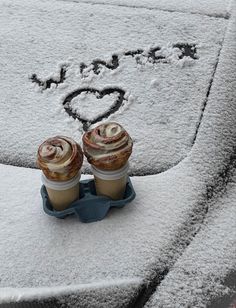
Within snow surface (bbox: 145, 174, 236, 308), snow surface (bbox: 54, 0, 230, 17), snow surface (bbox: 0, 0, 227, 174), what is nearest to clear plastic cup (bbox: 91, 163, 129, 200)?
snow surface (bbox: 0, 0, 227, 174)

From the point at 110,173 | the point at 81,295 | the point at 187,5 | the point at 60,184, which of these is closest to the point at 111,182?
the point at 110,173

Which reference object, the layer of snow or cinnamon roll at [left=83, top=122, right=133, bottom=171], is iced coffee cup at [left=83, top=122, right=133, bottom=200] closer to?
cinnamon roll at [left=83, top=122, right=133, bottom=171]

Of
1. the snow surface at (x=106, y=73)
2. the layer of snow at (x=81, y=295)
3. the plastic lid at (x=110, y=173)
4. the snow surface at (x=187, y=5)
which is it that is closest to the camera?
the layer of snow at (x=81, y=295)

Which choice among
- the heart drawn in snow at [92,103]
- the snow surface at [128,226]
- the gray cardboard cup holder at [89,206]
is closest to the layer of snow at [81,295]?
the snow surface at [128,226]

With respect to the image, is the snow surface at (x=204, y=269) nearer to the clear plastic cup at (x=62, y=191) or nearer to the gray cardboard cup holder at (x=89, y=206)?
the gray cardboard cup holder at (x=89, y=206)

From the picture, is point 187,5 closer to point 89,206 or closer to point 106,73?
point 106,73

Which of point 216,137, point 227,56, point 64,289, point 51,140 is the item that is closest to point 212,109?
point 216,137

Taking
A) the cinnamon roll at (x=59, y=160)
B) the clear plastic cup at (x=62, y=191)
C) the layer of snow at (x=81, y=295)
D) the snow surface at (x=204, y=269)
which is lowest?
the layer of snow at (x=81, y=295)
